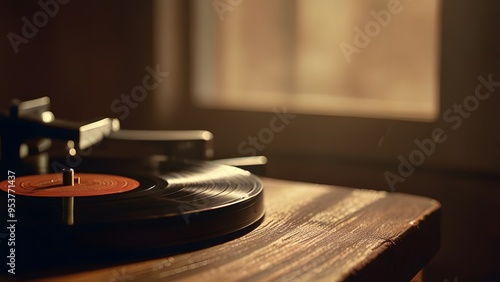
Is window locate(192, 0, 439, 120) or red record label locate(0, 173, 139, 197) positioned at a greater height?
window locate(192, 0, 439, 120)

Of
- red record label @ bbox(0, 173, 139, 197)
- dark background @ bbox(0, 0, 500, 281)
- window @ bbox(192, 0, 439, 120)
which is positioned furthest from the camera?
window @ bbox(192, 0, 439, 120)

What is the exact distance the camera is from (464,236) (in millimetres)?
1224

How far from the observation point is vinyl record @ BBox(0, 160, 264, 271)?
2.03 ft

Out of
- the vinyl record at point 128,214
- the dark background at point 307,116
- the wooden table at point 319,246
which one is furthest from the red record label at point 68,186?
the dark background at point 307,116

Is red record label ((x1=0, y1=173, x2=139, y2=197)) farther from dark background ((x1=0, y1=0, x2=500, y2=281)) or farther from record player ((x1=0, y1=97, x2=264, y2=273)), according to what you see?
dark background ((x1=0, y1=0, x2=500, y2=281))

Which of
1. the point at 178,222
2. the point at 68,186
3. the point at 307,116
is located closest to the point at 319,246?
the point at 178,222

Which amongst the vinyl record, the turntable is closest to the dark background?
the turntable

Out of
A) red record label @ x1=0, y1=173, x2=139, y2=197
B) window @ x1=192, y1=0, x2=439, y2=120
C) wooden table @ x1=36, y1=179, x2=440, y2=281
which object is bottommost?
wooden table @ x1=36, y1=179, x2=440, y2=281

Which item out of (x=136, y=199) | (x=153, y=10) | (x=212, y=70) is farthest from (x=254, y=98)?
(x=136, y=199)

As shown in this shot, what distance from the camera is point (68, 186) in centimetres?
79

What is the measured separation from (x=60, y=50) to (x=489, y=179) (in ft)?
2.95

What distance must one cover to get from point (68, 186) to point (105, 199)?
88 mm

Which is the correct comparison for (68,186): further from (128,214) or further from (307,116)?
(307,116)

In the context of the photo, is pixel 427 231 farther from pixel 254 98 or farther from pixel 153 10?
pixel 153 10
